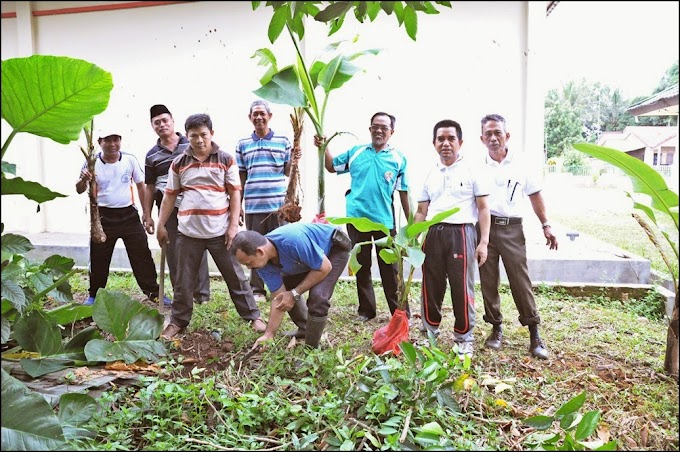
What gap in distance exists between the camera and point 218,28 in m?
5.78

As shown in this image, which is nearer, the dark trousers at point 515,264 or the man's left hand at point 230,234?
the dark trousers at point 515,264

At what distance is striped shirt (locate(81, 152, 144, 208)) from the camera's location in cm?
407

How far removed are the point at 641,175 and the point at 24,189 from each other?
2.52 meters

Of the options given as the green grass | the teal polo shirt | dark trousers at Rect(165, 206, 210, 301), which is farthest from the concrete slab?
the teal polo shirt

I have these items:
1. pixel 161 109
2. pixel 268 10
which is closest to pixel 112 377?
pixel 161 109

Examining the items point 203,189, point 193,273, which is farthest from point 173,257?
point 203,189

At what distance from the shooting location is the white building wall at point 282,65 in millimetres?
5281

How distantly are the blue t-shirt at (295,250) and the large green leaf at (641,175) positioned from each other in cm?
139

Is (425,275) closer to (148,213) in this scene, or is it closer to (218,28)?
(148,213)

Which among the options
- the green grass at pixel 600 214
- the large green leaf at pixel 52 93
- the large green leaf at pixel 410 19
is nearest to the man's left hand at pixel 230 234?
the large green leaf at pixel 52 93

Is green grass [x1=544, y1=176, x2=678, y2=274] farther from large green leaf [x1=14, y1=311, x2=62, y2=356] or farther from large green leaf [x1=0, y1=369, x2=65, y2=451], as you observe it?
large green leaf [x1=0, y1=369, x2=65, y2=451]

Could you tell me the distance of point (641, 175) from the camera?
2.28 m

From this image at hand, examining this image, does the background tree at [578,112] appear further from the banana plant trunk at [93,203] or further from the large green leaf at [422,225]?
the banana plant trunk at [93,203]

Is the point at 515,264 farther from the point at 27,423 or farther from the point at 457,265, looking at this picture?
the point at 27,423
